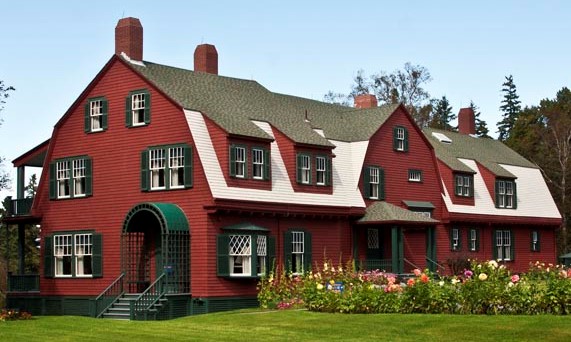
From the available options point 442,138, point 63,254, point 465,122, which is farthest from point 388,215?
point 465,122

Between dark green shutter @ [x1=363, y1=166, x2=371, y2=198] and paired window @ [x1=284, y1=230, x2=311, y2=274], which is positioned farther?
dark green shutter @ [x1=363, y1=166, x2=371, y2=198]

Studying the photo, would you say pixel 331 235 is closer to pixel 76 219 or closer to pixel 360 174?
pixel 360 174

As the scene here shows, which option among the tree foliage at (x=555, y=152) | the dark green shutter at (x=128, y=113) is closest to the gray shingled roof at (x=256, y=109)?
the dark green shutter at (x=128, y=113)

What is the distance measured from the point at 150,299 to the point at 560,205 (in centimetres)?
4666

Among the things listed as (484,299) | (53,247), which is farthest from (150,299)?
(484,299)

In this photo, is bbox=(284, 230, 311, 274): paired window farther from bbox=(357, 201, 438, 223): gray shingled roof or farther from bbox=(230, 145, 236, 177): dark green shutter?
bbox=(230, 145, 236, 177): dark green shutter

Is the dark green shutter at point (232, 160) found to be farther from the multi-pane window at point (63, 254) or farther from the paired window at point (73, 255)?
the multi-pane window at point (63, 254)

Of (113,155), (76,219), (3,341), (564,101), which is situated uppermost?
A: (564,101)

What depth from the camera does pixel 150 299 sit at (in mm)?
36344

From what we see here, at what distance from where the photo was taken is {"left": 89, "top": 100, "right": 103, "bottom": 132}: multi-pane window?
4150 centimetres

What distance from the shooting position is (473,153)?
57781 millimetres

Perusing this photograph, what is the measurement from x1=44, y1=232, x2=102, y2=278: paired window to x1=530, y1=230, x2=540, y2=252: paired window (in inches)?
1090

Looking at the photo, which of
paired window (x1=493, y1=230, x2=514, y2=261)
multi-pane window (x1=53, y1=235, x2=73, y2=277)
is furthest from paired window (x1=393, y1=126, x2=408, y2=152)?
multi-pane window (x1=53, y1=235, x2=73, y2=277)

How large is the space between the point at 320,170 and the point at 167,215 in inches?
329
